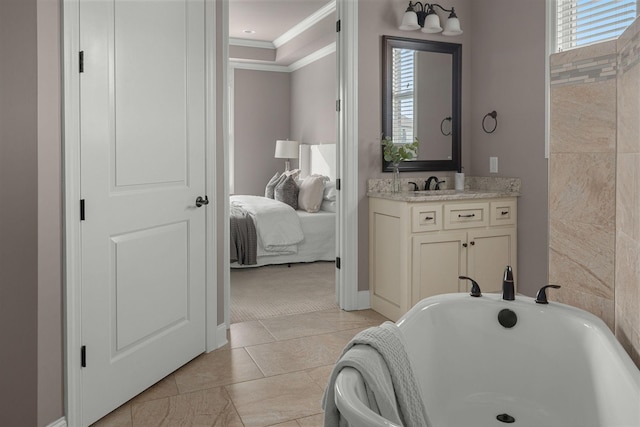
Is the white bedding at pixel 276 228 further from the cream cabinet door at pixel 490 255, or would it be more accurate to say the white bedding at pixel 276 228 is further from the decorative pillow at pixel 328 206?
the cream cabinet door at pixel 490 255

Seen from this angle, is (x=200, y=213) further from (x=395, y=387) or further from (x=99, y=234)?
(x=395, y=387)

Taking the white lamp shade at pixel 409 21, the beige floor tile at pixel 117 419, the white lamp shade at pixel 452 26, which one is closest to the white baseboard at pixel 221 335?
the beige floor tile at pixel 117 419

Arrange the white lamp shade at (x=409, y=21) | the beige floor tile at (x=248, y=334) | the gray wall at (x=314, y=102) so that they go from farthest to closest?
the gray wall at (x=314, y=102)
the white lamp shade at (x=409, y=21)
the beige floor tile at (x=248, y=334)

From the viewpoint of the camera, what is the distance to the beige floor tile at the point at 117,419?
2254mm

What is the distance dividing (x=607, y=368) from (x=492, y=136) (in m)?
2.69

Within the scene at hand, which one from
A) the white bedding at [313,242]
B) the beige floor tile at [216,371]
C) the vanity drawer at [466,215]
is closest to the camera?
the beige floor tile at [216,371]

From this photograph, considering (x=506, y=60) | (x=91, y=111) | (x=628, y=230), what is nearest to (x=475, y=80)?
(x=506, y=60)

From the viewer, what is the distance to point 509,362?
2.07 meters

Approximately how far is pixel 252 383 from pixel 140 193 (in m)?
1.08

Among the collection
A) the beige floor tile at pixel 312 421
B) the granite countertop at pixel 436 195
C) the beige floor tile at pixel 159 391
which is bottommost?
the beige floor tile at pixel 312 421

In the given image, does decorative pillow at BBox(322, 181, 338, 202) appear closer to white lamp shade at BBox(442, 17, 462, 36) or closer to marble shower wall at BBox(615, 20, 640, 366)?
white lamp shade at BBox(442, 17, 462, 36)

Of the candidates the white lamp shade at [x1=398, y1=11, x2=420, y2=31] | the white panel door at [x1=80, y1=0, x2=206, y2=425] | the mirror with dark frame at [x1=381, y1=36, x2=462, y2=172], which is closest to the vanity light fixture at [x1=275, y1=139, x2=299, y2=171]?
the mirror with dark frame at [x1=381, y1=36, x2=462, y2=172]

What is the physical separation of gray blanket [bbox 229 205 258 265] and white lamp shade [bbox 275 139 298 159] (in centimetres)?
267

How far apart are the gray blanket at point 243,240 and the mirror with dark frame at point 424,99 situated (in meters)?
1.80
